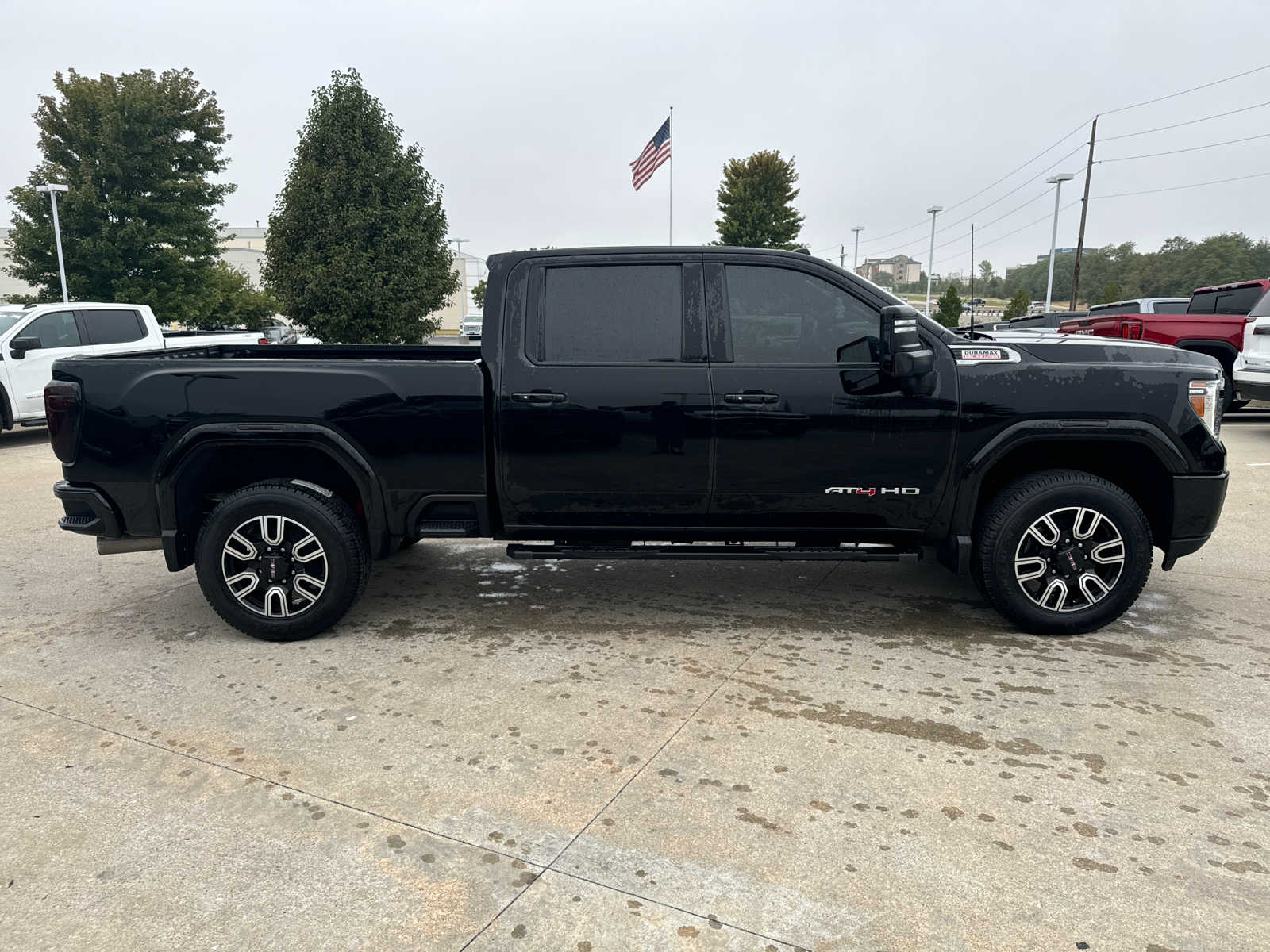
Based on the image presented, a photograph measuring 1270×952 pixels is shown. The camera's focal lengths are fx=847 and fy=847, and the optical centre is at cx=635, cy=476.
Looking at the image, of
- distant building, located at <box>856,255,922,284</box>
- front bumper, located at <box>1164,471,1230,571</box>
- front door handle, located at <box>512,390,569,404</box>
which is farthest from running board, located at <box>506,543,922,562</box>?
distant building, located at <box>856,255,922,284</box>

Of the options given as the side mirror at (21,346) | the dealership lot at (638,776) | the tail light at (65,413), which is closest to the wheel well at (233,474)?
the tail light at (65,413)

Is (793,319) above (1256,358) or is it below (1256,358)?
above

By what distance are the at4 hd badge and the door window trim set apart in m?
0.59

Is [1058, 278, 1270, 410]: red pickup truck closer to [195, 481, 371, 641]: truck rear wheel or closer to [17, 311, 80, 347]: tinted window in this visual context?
[195, 481, 371, 641]: truck rear wheel

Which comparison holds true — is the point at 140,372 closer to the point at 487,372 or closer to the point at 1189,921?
the point at 487,372

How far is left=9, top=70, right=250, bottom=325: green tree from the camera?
25.5 m

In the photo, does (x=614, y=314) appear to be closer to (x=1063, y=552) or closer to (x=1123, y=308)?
(x=1063, y=552)

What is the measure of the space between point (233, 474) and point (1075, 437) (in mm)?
4272

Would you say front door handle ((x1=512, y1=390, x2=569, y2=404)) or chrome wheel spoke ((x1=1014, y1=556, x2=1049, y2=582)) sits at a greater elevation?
front door handle ((x1=512, y1=390, x2=569, y2=404))

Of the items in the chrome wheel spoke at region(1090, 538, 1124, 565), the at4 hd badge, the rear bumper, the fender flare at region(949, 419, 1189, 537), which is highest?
the fender flare at region(949, 419, 1189, 537)

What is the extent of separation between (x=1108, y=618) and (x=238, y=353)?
5233 mm

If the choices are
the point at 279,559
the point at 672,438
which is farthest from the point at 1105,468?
the point at 279,559

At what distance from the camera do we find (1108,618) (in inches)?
168

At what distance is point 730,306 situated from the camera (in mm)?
4219
